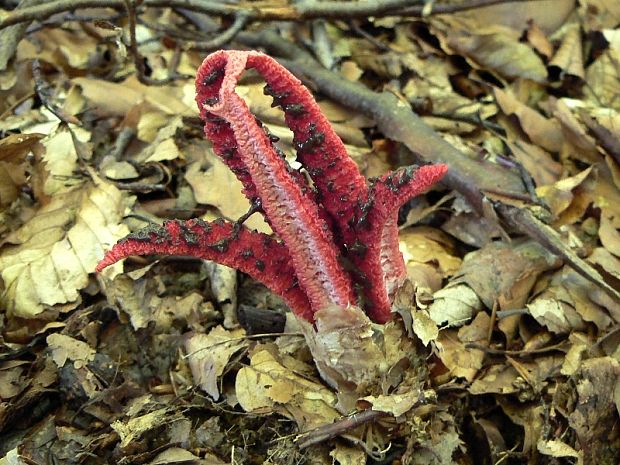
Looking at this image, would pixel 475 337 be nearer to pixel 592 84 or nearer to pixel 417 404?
pixel 417 404

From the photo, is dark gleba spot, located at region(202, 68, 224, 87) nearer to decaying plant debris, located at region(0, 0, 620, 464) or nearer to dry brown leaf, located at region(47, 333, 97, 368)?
decaying plant debris, located at region(0, 0, 620, 464)

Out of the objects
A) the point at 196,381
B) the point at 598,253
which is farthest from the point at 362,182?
the point at 598,253

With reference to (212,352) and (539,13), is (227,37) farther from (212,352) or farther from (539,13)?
(539,13)

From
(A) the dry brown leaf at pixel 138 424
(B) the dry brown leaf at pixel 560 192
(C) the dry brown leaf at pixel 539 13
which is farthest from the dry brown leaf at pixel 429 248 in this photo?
(C) the dry brown leaf at pixel 539 13

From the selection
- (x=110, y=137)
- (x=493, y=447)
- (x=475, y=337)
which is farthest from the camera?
(x=110, y=137)

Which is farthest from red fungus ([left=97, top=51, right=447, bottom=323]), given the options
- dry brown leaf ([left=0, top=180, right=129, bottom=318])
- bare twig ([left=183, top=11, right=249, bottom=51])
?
bare twig ([left=183, top=11, right=249, bottom=51])

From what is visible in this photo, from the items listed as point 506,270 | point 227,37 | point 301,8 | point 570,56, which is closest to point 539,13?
point 570,56
